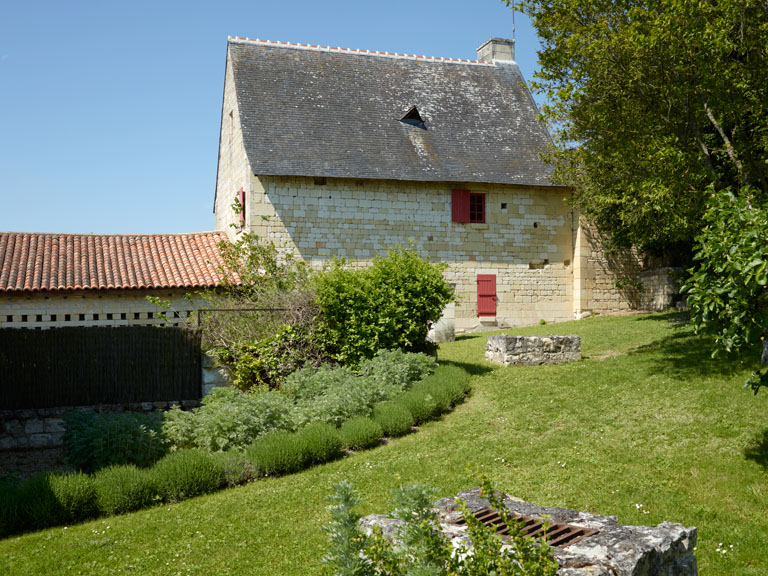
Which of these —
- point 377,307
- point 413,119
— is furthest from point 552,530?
point 413,119

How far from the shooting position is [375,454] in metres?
9.41

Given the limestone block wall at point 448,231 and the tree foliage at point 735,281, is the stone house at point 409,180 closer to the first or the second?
the limestone block wall at point 448,231

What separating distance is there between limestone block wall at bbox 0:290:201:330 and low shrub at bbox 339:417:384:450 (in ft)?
25.9

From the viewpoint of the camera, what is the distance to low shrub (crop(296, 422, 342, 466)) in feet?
29.9

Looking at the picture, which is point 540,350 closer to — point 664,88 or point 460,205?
point 664,88

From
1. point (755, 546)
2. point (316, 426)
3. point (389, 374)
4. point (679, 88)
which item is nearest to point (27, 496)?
point (316, 426)

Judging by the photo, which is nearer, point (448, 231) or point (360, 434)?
point (360, 434)

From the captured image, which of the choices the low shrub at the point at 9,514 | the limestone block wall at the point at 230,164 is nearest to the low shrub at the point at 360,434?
the low shrub at the point at 9,514

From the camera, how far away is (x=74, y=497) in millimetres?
7590

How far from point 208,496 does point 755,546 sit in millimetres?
5749

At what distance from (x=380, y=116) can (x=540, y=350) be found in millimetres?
11169

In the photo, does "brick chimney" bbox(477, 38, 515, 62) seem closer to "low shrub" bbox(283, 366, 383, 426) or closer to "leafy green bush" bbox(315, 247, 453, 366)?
"leafy green bush" bbox(315, 247, 453, 366)

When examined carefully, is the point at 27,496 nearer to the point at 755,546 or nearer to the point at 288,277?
the point at 755,546

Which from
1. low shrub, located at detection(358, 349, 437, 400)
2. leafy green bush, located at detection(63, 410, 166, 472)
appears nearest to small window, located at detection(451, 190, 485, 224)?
low shrub, located at detection(358, 349, 437, 400)
